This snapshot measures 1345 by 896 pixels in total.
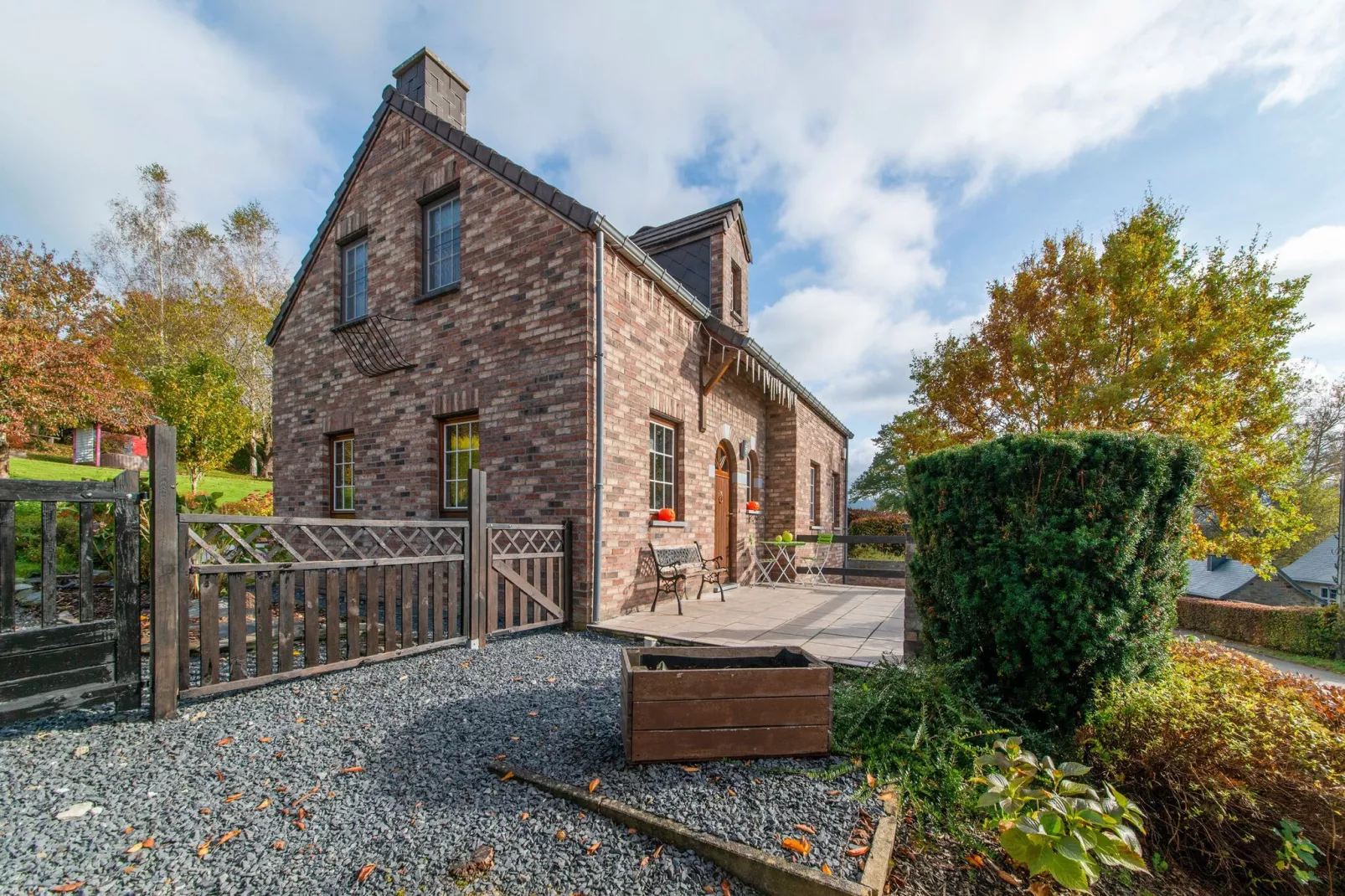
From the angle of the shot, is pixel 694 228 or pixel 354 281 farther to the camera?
pixel 694 228

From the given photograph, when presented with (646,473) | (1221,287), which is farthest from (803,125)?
(1221,287)

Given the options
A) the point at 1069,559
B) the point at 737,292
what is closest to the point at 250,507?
the point at 737,292

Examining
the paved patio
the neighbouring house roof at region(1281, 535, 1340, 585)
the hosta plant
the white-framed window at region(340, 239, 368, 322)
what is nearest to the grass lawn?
the white-framed window at region(340, 239, 368, 322)

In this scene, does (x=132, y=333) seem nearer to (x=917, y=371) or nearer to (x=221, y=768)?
(x=221, y=768)

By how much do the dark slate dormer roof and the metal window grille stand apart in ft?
15.1

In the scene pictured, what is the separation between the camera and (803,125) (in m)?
5.82

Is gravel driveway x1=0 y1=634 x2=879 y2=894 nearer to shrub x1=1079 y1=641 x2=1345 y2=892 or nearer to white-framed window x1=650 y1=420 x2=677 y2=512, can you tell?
shrub x1=1079 y1=641 x2=1345 y2=892

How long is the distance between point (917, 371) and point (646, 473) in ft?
25.0

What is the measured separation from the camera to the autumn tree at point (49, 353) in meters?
10.6

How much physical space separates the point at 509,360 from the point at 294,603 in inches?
138

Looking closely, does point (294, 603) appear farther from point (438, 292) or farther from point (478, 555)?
point (438, 292)

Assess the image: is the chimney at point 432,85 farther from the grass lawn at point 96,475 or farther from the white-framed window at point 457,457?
the grass lawn at point 96,475

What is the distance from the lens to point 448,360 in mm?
7141

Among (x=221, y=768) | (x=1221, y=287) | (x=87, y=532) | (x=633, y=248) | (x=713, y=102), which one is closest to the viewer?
(x=221, y=768)
